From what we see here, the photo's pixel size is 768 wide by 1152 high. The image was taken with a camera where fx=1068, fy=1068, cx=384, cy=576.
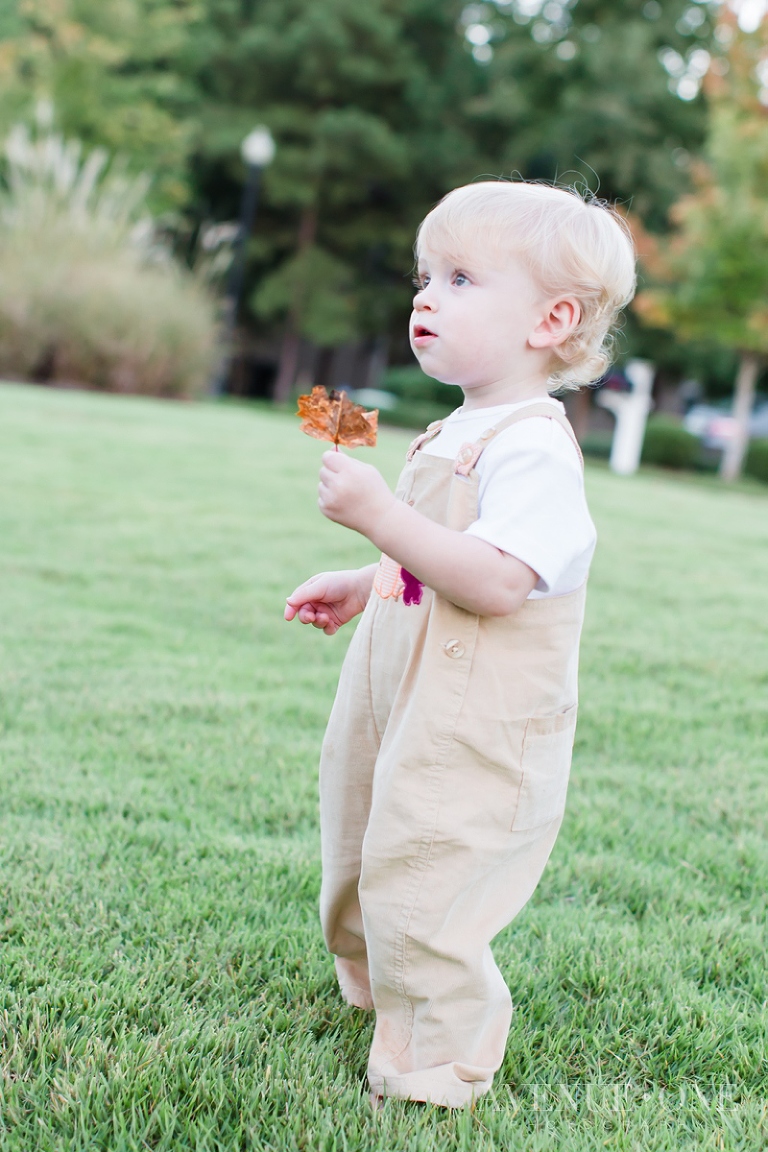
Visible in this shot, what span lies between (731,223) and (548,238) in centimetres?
1575

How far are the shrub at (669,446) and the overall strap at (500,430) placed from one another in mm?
16917

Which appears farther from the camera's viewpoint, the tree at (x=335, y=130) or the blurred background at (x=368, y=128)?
the tree at (x=335, y=130)

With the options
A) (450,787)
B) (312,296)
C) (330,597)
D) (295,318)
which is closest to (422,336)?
(330,597)

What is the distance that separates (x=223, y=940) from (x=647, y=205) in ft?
75.8

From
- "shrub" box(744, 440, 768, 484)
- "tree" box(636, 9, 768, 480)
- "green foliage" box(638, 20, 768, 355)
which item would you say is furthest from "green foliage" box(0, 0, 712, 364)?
"shrub" box(744, 440, 768, 484)

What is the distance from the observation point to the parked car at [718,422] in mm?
25859

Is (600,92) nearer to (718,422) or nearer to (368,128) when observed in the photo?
(368,128)

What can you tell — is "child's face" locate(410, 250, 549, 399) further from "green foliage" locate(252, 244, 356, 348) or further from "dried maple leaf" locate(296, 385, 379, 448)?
"green foliage" locate(252, 244, 356, 348)

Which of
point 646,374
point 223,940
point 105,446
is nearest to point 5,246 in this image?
point 105,446

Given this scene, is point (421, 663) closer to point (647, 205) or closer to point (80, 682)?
point (80, 682)

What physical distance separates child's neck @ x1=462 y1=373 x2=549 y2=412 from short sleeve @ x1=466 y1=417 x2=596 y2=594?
9 centimetres

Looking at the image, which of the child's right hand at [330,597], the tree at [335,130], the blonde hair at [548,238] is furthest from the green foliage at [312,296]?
the blonde hair at [548,238]

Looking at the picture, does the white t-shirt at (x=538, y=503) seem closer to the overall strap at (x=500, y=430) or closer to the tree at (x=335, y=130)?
the overall strap at (x=500, y=430)

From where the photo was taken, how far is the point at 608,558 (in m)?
6.09
